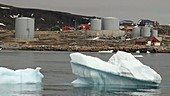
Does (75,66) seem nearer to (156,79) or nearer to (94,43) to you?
(156,79)

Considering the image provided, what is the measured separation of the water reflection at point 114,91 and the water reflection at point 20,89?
164 centimetres

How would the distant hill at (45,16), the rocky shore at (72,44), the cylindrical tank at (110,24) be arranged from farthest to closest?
1. the distant hill at (45,16)
2. the cylindrical tank at (110,24)
3. the rocky shore at (72,44)

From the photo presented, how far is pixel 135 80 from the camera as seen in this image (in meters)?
19.6

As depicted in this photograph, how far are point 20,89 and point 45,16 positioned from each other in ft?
550

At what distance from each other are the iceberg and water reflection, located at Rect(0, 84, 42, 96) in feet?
6.32

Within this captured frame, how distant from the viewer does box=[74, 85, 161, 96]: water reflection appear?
1820 cm

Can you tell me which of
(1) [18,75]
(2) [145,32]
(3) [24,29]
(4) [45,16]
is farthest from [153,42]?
(4) [45,16]

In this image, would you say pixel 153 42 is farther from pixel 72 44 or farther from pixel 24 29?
pixel 24 29

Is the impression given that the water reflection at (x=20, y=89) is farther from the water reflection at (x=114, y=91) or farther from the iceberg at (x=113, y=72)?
the iceberg at (x=113, y=72)

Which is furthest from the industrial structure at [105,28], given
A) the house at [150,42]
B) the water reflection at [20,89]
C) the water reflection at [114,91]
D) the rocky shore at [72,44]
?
the water reflection at [20,89]

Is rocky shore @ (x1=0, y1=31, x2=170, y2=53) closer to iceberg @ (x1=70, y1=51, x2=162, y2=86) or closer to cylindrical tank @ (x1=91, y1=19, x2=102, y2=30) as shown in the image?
cylindrical tank @ (x1=91, y1=19, x2=102, y2=30)

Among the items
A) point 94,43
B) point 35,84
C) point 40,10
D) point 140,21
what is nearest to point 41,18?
point 40,10

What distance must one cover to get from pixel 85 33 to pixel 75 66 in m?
81.0

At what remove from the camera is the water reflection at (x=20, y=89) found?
1764 centimetres
